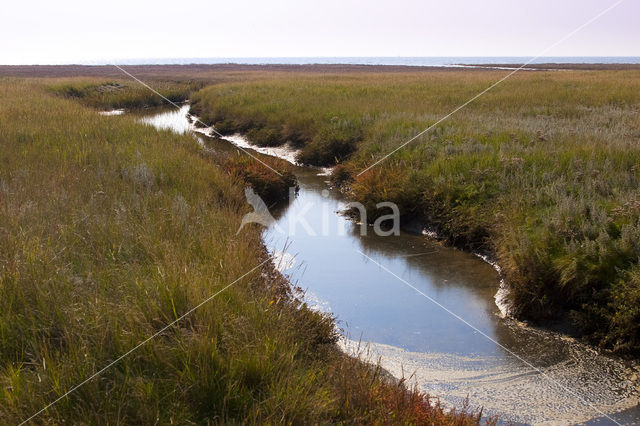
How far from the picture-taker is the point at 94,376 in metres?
3.26

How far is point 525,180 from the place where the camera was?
29.1 ft

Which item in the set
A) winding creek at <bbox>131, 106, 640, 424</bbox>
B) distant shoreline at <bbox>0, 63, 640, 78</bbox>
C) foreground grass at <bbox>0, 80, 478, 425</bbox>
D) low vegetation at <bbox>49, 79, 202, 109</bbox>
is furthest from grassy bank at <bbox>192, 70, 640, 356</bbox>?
distant shoreline at <bbox>0, 63, 640, 78</bbox>

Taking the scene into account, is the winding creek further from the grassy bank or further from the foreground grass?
the foreground grass

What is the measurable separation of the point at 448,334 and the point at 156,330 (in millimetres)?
3489

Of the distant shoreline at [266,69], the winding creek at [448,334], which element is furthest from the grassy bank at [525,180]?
the distant shoreline at [266,69]

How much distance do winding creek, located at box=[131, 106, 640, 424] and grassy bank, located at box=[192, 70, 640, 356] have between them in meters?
0.42

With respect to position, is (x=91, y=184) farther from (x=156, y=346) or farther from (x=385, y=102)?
(x=385, y=102)

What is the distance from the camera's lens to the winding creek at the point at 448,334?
483cm

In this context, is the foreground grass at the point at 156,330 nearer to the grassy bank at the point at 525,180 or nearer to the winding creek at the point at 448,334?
the winding creek at the point at 448,334

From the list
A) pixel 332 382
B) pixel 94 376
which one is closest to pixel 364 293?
pixel 332 382

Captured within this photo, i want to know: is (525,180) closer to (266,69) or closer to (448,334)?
→ (448,334)

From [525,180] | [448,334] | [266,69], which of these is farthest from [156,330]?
[266,69]

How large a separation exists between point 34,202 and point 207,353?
13.7ft

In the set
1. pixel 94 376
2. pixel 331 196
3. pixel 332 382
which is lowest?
pixel 331 196
